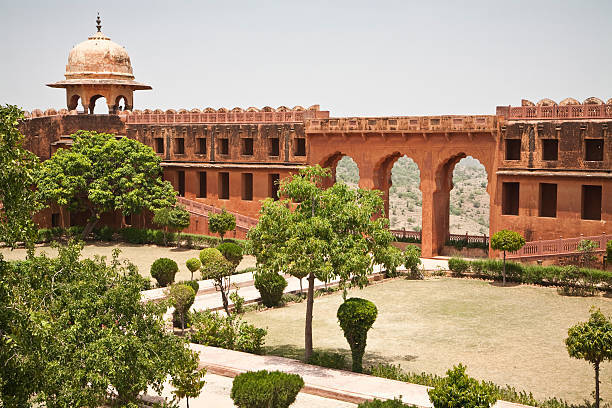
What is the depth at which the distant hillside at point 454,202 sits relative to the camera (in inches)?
2778

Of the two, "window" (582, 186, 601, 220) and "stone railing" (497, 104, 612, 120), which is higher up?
"stone railing" (497, 104, 612, 120)

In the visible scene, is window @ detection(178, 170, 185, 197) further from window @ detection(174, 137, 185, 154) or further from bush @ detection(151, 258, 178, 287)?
bush @ detection(151, 258, 178, 287)

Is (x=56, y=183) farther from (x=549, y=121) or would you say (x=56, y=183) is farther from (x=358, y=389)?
(x=358, y=389)

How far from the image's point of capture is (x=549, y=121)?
1245 inches

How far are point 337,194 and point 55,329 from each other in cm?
873

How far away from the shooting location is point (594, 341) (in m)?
15.2

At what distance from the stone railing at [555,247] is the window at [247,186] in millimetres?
14887

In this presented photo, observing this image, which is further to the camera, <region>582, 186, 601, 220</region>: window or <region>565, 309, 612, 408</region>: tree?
<region>582, 186, 601, 220</region>: window

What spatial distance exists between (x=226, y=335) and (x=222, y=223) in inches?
641

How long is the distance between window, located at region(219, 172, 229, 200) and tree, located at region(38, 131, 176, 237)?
3051 millimetres

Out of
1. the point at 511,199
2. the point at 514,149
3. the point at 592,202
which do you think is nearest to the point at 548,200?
the point at 511,199

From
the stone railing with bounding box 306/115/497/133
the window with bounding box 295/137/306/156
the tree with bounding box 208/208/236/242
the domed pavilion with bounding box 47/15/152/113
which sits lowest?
the tree with bounding box 208/208/236/242

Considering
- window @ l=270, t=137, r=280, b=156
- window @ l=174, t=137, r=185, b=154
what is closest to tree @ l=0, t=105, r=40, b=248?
window @ l=270, t=137, r=280, b=156

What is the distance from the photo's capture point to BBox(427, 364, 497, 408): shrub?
12.7 m
